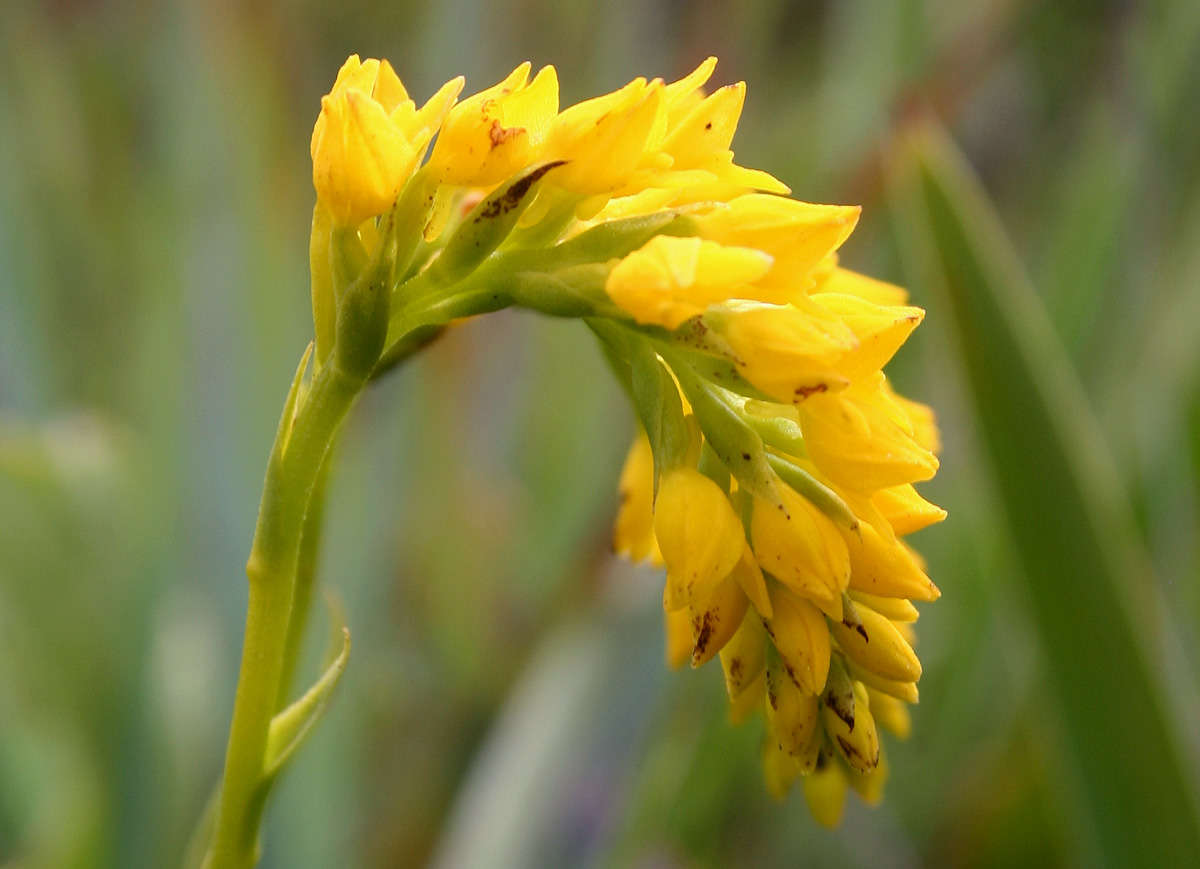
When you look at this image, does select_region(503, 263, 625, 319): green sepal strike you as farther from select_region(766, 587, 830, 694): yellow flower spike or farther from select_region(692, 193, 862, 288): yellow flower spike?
select_region(766, 587, 830, 694): yellow flower spike

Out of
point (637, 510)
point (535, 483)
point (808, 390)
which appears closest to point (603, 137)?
point (808, 390)

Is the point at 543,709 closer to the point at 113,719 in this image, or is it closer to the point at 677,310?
the point at 113,719

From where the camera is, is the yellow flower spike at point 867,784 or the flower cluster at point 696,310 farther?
the yellow flower spike at point 867,784

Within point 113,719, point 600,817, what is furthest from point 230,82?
point 600,817

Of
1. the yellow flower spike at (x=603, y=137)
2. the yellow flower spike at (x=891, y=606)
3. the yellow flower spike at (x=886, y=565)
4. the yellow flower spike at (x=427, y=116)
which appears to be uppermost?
the yellow flower spike at (x=427, y=116)

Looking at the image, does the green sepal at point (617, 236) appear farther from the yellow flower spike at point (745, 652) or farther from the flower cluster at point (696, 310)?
the yellow flower spike at point (745, 652)

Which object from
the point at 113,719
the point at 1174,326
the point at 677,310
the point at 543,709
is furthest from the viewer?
the point at 1174,326

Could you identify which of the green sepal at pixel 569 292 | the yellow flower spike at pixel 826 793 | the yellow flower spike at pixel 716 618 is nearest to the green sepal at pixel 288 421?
the green sepal at pixel 569 292
